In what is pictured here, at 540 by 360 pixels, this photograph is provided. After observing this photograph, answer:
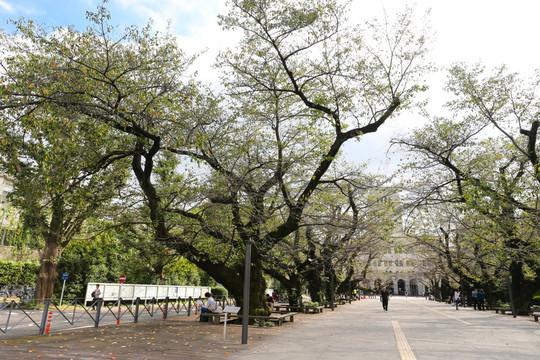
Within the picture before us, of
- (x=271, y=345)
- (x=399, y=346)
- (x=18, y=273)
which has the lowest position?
(x=271, y=345)

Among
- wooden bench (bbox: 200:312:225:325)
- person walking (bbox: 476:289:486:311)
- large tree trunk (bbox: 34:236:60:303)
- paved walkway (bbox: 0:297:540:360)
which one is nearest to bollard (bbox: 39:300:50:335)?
paved walkway (bbox: 0:297:540:360)

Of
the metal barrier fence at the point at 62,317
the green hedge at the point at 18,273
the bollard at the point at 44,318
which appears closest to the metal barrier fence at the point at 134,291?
the metal barrier fence at the point at 62,317

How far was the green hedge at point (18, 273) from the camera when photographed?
87.5 ft

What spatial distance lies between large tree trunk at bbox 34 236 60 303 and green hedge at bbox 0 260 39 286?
6233 millimetres

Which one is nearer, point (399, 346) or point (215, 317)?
point (399, 346)

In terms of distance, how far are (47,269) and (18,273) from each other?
23.6ft

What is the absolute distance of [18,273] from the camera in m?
27.5

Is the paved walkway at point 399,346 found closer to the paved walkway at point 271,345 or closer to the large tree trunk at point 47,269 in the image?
the paved walkway at point 271,345

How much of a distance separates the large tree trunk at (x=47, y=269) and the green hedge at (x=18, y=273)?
623cm

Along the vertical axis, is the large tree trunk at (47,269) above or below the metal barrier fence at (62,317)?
above

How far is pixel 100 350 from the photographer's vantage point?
8453 millimetres

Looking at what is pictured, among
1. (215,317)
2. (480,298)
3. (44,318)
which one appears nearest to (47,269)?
(44,318)

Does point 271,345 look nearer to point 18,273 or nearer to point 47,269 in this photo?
point 47,269

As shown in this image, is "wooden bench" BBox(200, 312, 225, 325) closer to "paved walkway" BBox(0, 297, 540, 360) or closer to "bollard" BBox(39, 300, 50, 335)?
"paved walkway" BBox(0, 297, 540, 360)
